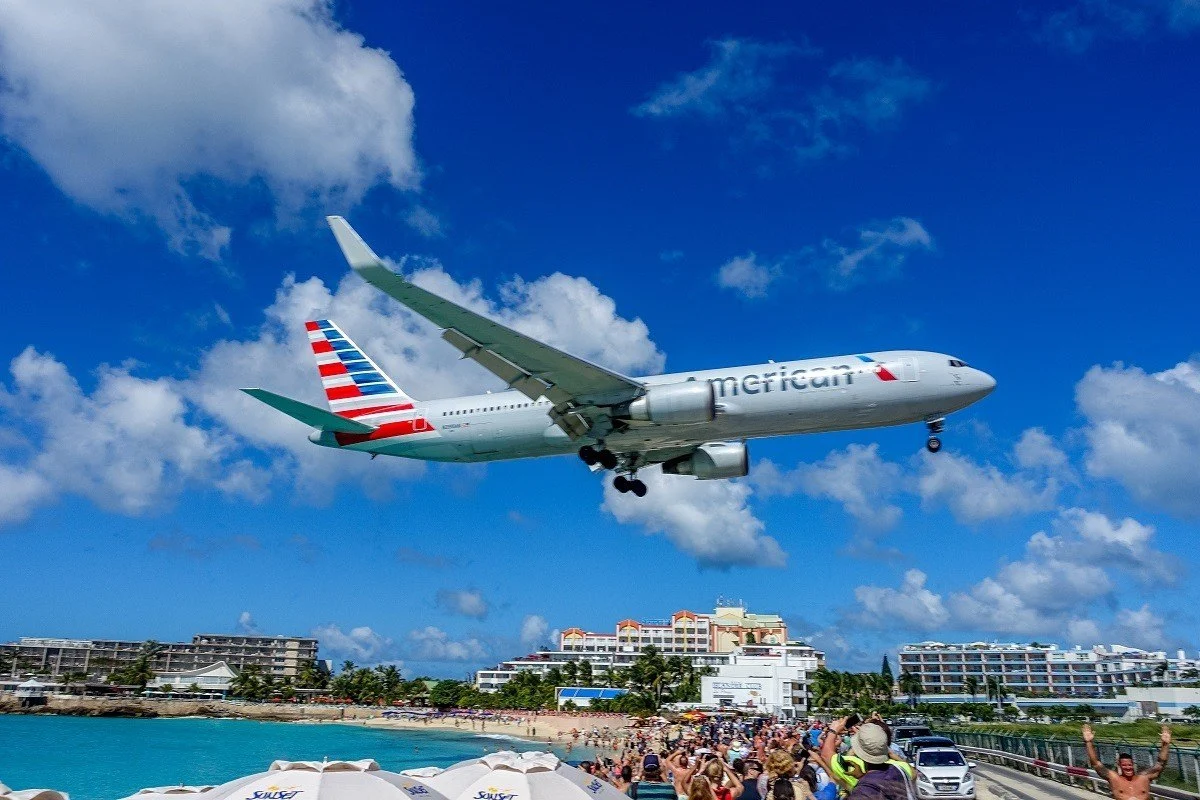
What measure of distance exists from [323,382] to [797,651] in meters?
159

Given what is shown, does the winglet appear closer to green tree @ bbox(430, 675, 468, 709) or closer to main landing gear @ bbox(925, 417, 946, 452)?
main landing gear @ bbox(925, 417, 946, 452)

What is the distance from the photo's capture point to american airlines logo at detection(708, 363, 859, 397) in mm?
29203

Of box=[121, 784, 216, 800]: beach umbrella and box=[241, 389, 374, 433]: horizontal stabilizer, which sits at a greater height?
box=[241, 389, 374, 433]: horizontal stabilizer

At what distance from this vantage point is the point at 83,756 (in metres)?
95.6

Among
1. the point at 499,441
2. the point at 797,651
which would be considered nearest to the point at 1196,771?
the point at 499,441

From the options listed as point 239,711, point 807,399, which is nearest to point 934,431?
point 807,399

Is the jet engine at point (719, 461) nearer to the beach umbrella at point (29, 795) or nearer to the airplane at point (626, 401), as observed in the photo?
the airplane at point (626, 401)

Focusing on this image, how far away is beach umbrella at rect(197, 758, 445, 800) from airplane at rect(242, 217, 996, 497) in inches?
630

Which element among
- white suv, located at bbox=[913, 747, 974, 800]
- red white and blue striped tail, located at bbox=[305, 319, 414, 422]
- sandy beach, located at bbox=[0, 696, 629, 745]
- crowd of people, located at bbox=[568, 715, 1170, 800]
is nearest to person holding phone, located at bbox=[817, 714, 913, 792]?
crowd of people, located at bbox=[568, 715, 1170, 800]

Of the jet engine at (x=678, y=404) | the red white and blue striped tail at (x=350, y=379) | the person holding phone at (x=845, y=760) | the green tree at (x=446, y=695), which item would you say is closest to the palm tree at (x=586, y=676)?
the green tree at (x=446, y=695)

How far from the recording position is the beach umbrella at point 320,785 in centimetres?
1118

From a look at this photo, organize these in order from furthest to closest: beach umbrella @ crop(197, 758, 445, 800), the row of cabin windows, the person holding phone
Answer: the row of cabin windows
beach umbrella @ crop(197, 758, 445, 800)
the person holding phone

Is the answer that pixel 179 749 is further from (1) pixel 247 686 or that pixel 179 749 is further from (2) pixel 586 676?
(1) pixel 247 686

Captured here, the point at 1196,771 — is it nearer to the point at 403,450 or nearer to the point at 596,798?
the point at 596,798
